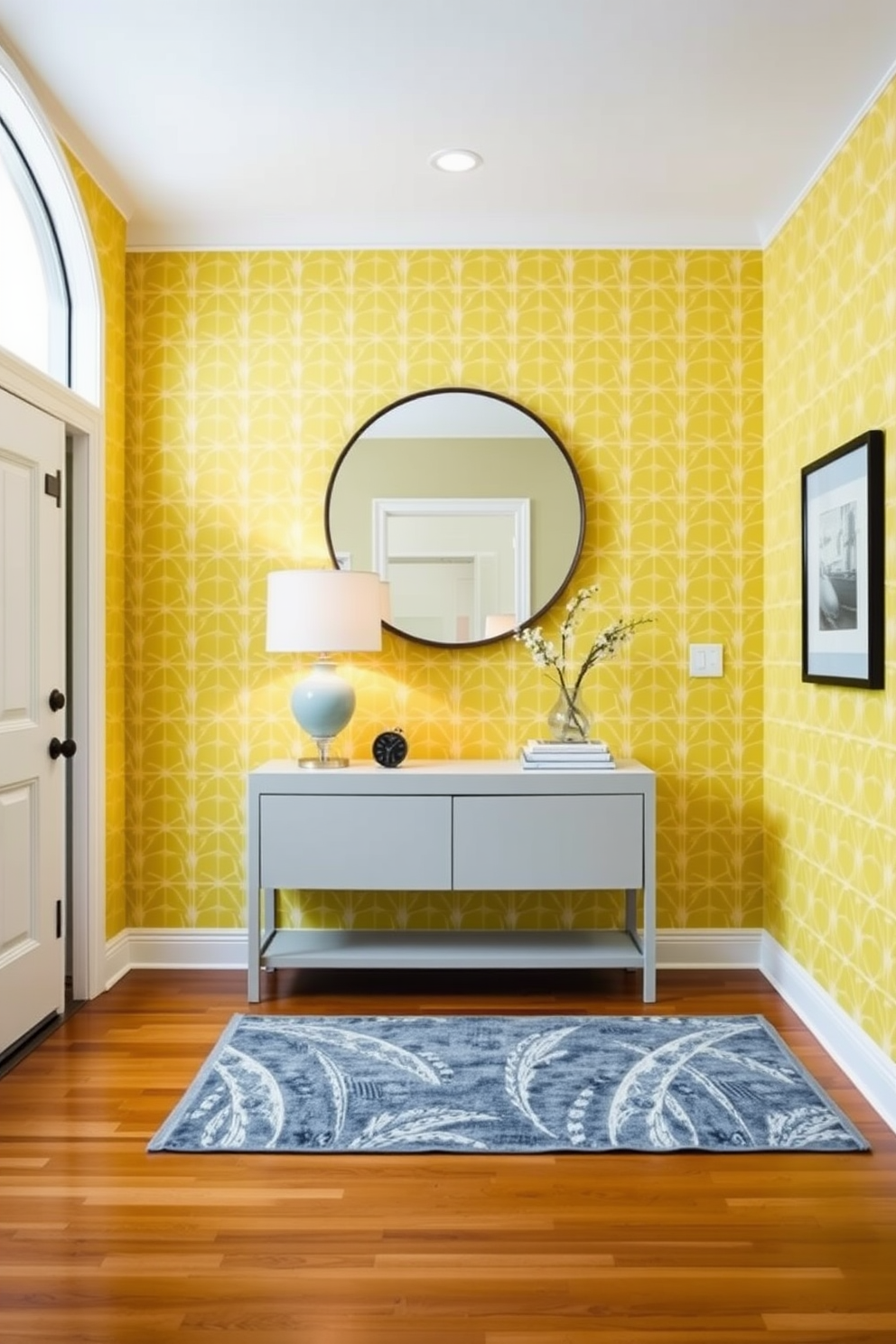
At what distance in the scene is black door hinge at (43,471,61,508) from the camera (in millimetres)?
3062

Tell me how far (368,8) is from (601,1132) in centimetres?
263

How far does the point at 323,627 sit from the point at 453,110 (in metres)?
1.52

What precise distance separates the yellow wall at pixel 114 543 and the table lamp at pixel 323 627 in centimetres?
57

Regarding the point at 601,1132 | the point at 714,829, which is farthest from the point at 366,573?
the point at 601,1132

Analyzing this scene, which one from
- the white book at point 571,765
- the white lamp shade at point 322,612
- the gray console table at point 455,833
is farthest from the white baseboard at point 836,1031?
the white lamp shade at point 322,612

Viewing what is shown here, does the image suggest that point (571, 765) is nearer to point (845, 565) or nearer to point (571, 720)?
point (571, 720)

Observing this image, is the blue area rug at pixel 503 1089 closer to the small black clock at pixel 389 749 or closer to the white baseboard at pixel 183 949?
the white baseboard at pixel 183 949

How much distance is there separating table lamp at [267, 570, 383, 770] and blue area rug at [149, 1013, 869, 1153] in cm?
93

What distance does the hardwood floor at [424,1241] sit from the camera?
5.78 ft

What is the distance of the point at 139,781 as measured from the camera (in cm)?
378

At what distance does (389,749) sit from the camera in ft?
11.4

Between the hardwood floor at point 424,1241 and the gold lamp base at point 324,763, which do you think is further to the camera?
the gold lamp base at point 324,763

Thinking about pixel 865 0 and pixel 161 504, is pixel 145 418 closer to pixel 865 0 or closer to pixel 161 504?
pixel 161 504

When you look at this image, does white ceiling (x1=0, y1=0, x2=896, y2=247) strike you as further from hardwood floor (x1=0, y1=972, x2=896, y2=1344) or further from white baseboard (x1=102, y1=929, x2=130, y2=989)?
hardwood floor (x1=0, y1=972, x2=896, y2=1344)
